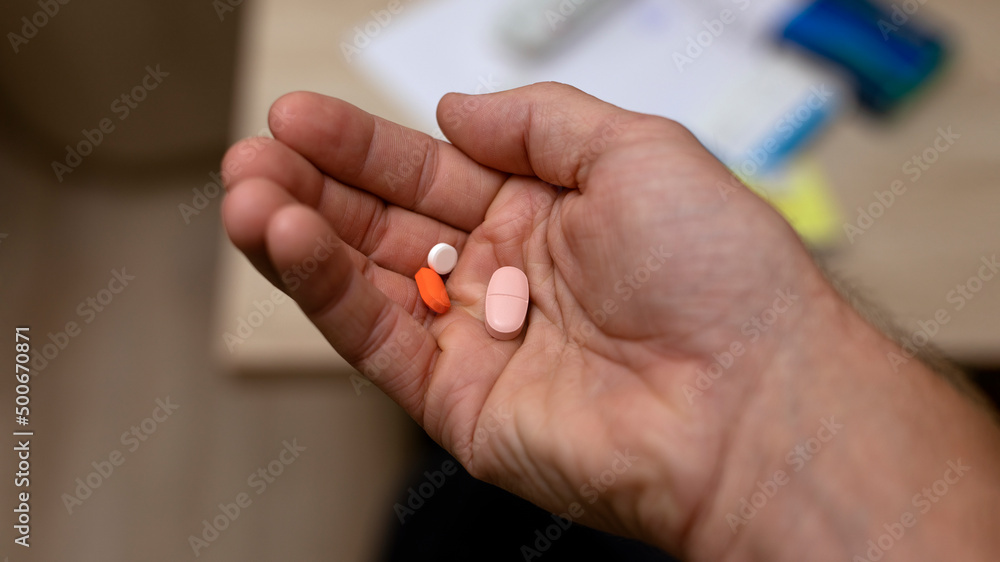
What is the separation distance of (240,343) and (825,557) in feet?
4.13

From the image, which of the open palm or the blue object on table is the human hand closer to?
the open palm

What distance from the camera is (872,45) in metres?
1.81

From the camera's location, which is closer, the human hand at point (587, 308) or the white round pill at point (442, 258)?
the human hand at point (587, 308)

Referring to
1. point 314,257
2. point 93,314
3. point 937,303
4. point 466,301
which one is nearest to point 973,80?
point 937,303

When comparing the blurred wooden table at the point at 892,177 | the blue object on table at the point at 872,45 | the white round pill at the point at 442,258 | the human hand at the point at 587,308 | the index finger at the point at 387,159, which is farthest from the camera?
the blue object on table at the point at 872,45

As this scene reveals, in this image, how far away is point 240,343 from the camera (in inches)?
57.1

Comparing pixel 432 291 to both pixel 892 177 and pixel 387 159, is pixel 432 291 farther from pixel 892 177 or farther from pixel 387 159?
pixel 892 177

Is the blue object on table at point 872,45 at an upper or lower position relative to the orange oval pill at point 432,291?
upper

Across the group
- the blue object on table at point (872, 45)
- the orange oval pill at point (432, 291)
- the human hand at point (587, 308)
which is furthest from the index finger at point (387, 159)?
the blue object on table at point (872, 45)

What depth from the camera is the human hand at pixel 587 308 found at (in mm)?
1128

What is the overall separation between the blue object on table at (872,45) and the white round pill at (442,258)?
1.25 m

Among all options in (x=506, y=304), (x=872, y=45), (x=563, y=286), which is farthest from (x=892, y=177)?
(x=506, y=304)

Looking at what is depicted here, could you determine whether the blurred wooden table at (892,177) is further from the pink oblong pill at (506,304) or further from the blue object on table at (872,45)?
the pink oblong pill at (506,304)

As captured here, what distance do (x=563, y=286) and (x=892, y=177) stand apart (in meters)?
1.03
